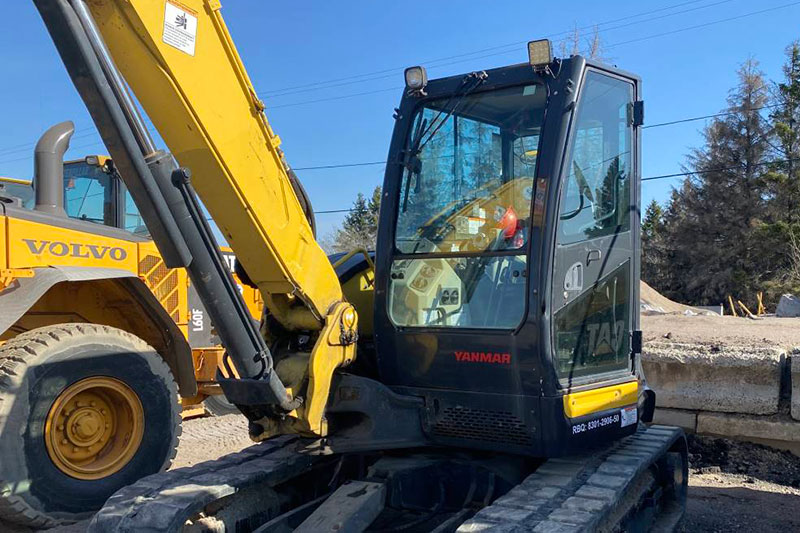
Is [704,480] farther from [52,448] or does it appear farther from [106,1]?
[106,1]

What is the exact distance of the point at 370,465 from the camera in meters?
4.22

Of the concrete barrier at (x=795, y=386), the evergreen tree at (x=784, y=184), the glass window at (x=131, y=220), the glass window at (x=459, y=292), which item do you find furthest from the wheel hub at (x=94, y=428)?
the evergreen tree at (x=784, y=184)

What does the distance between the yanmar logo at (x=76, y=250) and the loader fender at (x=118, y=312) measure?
232 mm

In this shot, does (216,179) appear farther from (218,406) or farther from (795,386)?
(218,406)

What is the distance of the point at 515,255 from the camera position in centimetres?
347

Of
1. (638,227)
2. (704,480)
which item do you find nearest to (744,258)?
(704,480)

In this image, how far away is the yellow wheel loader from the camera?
4438 millimetres

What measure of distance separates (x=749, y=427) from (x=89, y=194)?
6430mm

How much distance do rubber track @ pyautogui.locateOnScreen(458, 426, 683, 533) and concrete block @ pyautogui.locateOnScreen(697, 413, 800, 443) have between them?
2.89 m

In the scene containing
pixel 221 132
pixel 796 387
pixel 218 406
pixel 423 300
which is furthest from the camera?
pixel 218 406

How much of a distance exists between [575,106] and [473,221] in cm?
74

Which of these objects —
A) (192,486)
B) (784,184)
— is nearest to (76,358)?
(192,486)

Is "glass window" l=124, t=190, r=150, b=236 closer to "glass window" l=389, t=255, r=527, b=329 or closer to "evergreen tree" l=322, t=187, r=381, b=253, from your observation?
"glass window" l=389, t=255, r=527, b=329

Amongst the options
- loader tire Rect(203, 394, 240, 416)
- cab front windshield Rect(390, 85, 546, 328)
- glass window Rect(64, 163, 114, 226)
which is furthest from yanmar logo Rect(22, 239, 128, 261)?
cab front windshield Rect(390, 85, 546, 328)
